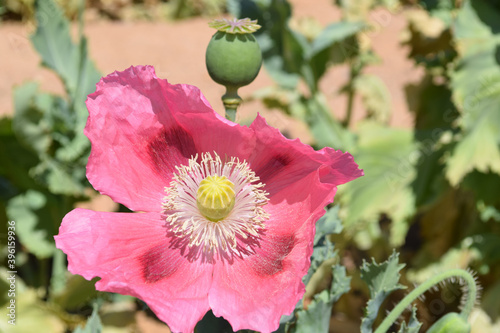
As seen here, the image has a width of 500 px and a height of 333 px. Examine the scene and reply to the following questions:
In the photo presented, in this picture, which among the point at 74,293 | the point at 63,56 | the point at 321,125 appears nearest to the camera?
the point at 74,293

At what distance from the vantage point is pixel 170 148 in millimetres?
1067

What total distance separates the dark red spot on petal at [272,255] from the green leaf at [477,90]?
1.16 m

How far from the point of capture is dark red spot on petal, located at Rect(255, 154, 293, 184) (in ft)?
3.28

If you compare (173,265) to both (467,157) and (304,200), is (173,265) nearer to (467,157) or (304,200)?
(304,200)

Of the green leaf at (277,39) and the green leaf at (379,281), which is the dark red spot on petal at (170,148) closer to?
the green leaf at (379,281)

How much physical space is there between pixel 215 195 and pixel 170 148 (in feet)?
0.43

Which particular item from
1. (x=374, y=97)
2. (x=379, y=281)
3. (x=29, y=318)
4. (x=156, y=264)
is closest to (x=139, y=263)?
(x=156, y=264)

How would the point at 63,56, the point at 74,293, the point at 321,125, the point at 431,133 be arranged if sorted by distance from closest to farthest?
1. the point at 74,293
2. the point at 63,56
3. the point at 431,133
4. the point at 321,125

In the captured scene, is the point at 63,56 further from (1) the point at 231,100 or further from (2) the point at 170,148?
(1) the point at 231,100

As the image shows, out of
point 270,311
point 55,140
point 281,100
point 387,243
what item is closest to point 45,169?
point 55,140

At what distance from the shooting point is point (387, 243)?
2650mm

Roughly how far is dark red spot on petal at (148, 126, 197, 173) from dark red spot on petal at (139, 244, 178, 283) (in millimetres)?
151

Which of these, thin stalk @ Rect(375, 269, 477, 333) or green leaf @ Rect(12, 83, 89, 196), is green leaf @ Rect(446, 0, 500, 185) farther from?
green leaf @ Rect(12, 83, 89, 196)

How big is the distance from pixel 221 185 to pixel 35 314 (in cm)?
124
